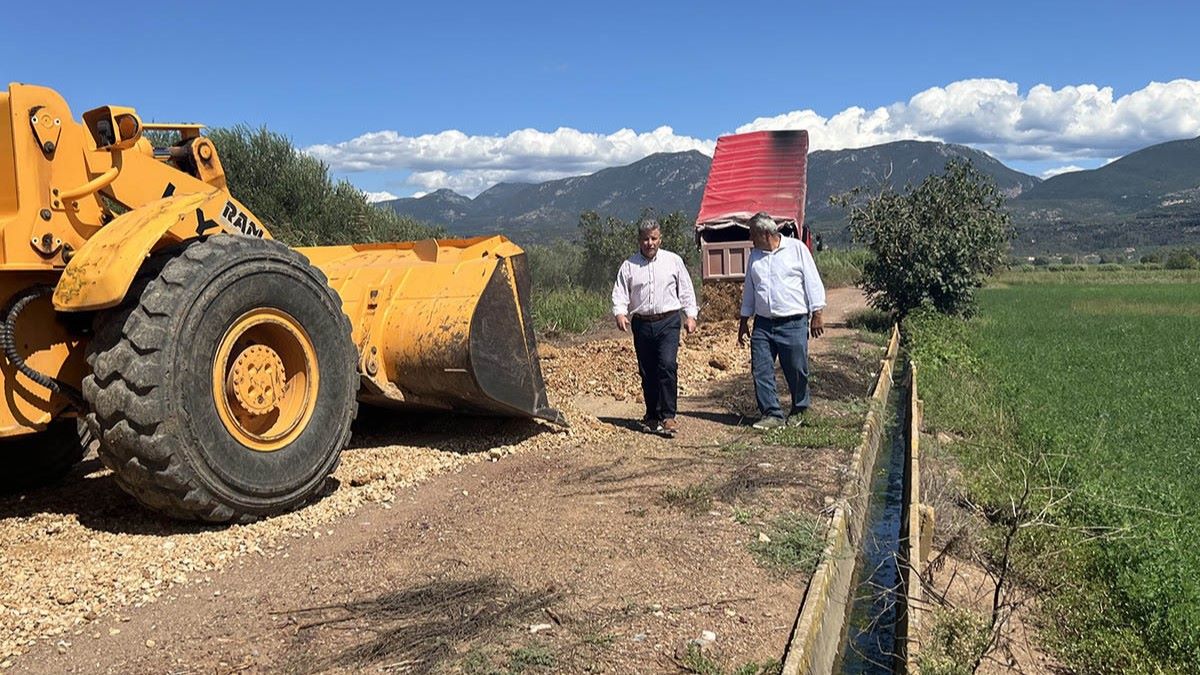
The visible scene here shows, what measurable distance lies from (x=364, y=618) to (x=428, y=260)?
352 centimetres

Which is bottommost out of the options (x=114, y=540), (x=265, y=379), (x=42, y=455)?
(x=114, y=540)

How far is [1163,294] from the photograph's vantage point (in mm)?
31234

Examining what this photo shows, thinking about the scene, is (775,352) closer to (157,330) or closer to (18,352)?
(157,330)

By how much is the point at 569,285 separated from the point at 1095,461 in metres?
16.5

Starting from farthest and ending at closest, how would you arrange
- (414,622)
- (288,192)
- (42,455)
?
(288,192) < (42,455) < (414,622)

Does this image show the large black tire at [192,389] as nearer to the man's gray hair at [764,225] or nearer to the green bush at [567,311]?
the man's gray hair at [764,225]

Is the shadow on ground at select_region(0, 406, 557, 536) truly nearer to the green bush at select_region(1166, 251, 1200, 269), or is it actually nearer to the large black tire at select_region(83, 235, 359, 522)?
the large black tire at select_region(83, 235, 359, 522)

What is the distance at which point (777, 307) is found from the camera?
7328mm

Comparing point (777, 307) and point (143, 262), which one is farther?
point (777, 307)

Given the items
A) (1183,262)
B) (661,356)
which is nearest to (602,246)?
(661,356)

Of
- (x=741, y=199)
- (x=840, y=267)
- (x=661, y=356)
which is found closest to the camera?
(x=661, y=356)

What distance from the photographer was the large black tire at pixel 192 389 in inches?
157

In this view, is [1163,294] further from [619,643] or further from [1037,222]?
[1037,222]

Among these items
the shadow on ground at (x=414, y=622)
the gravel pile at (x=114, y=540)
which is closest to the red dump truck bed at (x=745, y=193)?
the gravel pile at (x=114, y=540)
